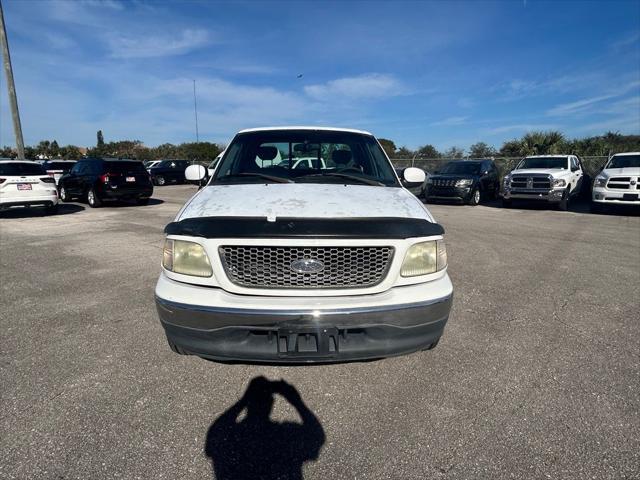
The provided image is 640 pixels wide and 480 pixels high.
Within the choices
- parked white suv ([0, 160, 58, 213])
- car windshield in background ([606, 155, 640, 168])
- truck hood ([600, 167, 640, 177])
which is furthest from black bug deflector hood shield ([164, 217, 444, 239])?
car windshield in background ([606, 155, 640, 168])

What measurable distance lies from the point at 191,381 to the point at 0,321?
2.47 metres

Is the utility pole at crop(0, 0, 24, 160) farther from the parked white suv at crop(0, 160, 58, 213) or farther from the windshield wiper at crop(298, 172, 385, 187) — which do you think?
the windshield wiper at crop(298, 172, 385, 187)

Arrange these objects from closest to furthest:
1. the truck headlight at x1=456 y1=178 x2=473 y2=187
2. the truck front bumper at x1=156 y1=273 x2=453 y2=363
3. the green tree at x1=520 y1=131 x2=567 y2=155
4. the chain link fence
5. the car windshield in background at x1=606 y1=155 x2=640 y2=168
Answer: the truck front bumper at x1=156 y1=273 x2=453 y2=363
the car windshield in background at x1=606 y1=155 x2=640 y2=168
the truck headlight at x1=456 y1=178 x2=473 y2=187
the chain link fence
the green tree at x1=520 y1=131 x2=567 y2=155

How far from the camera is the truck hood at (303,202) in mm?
2465

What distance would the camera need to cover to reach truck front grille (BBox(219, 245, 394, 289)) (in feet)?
7.48

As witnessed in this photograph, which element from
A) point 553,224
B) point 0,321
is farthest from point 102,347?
point 553,224

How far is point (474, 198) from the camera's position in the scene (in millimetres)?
14531

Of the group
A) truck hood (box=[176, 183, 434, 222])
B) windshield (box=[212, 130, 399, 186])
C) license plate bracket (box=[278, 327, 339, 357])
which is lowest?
license plate bracket (box=[278, 327, 339, 357])

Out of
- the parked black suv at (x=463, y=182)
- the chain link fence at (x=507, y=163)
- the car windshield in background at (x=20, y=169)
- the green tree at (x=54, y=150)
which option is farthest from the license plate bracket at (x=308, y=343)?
the green tree at (x=54, y=150)

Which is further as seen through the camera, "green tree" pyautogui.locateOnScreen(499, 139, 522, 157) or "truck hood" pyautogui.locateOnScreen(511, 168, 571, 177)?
"green tree" pyautogui.locateOnScreen(499, 139, 522, 157)

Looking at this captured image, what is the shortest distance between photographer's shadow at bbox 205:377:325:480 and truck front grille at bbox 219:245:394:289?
0.82 m

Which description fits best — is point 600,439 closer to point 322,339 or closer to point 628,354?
point 628,354

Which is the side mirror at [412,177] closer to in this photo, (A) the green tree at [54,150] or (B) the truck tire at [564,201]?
(B) the truck tire at [564,201]

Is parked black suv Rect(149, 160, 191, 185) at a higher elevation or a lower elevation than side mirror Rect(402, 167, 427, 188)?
lower
